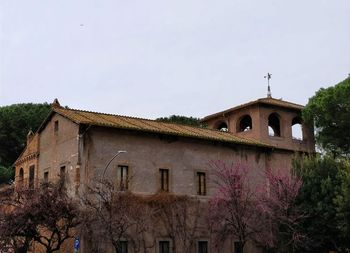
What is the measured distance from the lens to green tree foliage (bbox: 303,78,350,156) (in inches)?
1718

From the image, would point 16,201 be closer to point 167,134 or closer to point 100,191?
point 100,191

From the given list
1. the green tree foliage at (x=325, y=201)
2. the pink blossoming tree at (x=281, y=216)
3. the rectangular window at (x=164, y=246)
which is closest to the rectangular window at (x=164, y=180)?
the rectangular window at (x=164, y=246)

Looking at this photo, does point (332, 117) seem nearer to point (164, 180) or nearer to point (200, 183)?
point (200, 183)

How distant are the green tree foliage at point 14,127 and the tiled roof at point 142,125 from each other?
29.6m

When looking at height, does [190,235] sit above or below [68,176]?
below

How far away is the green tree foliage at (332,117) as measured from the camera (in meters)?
43.6

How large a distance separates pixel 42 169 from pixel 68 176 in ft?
15.5

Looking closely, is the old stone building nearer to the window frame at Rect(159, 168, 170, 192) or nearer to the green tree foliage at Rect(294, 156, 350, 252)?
the window frame at Rect(159, 168, 170, 192)

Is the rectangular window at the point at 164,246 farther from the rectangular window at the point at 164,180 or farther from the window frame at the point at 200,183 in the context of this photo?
the window frame at the point at 200,183

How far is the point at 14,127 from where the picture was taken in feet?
211

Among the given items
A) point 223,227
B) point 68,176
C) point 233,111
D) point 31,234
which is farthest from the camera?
point 233,111

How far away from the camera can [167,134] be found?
34.7 metres

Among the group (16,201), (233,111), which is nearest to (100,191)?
(16,201)

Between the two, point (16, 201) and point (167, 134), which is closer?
point (16, 201)
